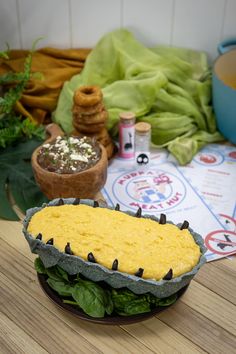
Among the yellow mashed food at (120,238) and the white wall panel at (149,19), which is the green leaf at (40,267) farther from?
the white wall panel at (149,19)

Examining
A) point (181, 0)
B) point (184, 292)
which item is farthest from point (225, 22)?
point (184, 292)

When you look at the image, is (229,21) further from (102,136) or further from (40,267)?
(40,267)

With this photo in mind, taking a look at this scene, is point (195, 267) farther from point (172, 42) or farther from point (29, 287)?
point (172, 42)

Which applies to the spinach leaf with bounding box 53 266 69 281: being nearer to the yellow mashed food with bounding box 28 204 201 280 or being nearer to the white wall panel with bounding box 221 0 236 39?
the yellow mashed food with bounding box 28 204 201 280

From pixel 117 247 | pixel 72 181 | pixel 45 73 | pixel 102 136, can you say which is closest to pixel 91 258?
pixel 117 247

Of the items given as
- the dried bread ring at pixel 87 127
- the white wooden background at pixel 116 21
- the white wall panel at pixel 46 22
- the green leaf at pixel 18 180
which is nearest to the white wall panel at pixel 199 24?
the white wooden background at pixel 116 21

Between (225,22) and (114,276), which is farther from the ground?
(225,22)
